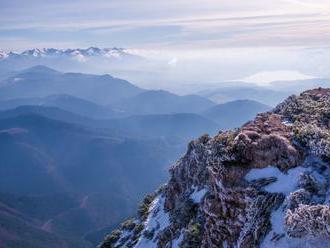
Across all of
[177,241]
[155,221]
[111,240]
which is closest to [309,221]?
[177,241]

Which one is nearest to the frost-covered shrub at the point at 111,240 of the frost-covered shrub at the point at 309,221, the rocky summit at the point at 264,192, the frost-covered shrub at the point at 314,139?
the rocky summit at the point at 264,192

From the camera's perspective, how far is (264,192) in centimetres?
4462

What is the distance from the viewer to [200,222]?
54.6 meters

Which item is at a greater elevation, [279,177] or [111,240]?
[279,177]

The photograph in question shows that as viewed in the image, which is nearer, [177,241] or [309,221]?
[309,221]

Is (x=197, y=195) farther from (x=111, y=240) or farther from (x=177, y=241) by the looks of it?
(x=111, y=240)

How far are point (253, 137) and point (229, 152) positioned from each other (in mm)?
2856

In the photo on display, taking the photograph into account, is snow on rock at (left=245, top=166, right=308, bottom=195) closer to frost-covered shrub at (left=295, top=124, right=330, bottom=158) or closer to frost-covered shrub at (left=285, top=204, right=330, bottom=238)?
frost-covered shrub at (left=295, top=124, right=330, bottom=158)

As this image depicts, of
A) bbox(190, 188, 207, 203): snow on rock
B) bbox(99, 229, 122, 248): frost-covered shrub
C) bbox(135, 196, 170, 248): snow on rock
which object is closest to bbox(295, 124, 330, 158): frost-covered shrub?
bbox(190, 188, 207, 203): snow on rock

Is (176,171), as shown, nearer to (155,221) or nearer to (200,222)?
(155,221)

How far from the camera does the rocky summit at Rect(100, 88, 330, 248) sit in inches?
1565

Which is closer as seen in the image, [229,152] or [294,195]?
[294,195]

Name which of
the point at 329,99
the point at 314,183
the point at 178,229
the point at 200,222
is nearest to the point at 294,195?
the point at 314,183

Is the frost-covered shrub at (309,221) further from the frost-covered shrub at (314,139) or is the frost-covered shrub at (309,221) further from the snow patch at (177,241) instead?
the snow patch at (177,241)
